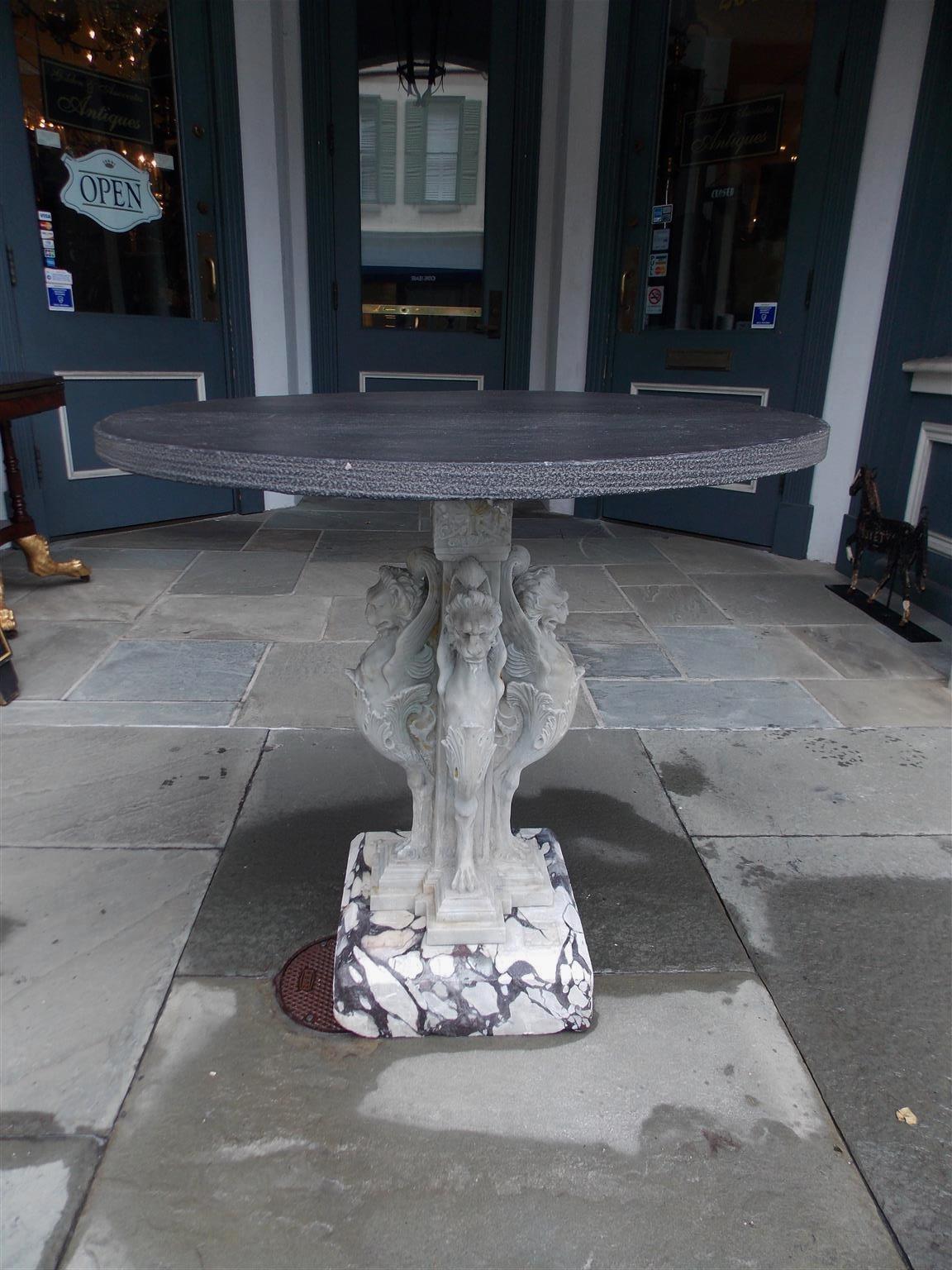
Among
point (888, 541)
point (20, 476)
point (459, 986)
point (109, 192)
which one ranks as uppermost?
point (109, 192)

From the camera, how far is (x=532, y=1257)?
1.05m

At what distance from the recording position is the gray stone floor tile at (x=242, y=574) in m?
3.54

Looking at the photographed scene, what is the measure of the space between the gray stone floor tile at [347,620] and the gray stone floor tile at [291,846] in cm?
73

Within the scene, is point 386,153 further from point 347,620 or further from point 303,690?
point 303,690

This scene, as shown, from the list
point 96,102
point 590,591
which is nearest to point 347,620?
point 590,591

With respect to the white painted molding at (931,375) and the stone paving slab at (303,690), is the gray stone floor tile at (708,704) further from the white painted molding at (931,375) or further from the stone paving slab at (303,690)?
the white painted molding at (931,375)

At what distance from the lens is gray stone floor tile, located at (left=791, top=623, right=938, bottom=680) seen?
2869 millimetres

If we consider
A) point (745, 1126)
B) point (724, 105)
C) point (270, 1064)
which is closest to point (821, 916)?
point (745, 1126)

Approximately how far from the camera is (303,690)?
8.62 feet

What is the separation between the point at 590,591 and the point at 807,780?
1.63 metres

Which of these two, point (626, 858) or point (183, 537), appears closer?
point (626, 858)

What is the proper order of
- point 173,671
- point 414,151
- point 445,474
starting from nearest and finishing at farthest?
1. point 445,474
2. point 173,671
3. point 414,151

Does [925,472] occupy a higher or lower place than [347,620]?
higher

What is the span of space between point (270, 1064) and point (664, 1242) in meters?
0.60
